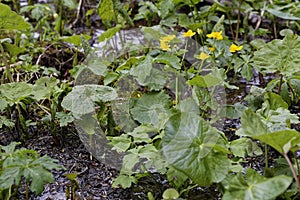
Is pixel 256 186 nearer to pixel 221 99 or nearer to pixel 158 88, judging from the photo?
pixel 158 88

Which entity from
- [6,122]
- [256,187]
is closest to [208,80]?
[256,187]

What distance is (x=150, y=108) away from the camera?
5.02 feet

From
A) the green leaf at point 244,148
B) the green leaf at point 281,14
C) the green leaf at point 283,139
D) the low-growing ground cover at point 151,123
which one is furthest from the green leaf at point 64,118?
the green leaf at point 281,14

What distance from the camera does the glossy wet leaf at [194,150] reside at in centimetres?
111

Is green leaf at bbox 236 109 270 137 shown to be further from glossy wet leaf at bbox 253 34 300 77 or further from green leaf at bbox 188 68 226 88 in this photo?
glossy wet leaf at bbox 253 34 300 77

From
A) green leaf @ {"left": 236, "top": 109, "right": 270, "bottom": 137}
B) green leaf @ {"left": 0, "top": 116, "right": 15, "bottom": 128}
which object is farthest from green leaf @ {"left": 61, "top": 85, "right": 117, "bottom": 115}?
green leaf @ {"left": 236, "top": 109, "right": 270, "bottom": 137}

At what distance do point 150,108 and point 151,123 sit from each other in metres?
0.07

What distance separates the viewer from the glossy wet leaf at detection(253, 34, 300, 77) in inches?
58.7

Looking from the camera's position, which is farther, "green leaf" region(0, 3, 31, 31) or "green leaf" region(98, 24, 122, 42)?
"green leaf" region(98, 24, 122, 42)

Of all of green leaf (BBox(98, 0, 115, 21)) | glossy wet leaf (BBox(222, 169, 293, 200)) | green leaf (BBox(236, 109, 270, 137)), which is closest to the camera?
glossy wet leaf (BBox(222, 169, 293, 200))

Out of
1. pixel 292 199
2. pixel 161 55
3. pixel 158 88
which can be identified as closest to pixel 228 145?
pixel 292 199

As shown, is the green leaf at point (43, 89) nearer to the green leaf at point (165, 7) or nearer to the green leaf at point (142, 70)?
the green leaf at point (142, 70)

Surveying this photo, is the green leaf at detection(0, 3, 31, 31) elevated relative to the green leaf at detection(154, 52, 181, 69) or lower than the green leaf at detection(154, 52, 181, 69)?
elevated

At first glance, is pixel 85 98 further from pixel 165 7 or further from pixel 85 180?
pixel 165 7
